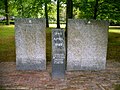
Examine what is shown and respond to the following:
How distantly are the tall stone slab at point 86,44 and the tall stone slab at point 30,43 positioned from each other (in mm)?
838

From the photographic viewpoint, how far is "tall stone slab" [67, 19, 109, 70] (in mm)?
6957

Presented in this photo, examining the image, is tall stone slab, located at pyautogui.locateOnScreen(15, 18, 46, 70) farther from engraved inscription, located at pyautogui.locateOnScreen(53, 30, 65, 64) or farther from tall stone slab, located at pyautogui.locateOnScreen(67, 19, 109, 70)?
tall stone slab, located at pyautogui.locateOnScreen(67, 19, 109, 70)

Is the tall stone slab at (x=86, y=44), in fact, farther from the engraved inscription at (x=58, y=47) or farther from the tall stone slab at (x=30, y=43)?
the tall stone slab at (x=30, y=43)

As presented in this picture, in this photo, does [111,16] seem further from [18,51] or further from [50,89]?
[50,89]

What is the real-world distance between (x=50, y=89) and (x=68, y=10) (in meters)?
8.89

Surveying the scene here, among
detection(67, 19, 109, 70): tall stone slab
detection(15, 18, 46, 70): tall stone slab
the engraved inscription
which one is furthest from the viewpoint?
detection(67, 19, 109, 70): tall stone slab

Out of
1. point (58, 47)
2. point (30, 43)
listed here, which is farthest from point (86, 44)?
point (30, 43)

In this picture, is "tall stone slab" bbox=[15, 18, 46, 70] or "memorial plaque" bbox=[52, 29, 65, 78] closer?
"memorial plaque" bbox=[52, 29, 65, 78]

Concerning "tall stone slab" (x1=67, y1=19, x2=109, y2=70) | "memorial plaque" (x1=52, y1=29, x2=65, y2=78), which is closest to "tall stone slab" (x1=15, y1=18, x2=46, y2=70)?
"memorial plaque" (x1=52, y1=29, x2=65, y2=78)

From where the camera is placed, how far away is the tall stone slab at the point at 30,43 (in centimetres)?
684

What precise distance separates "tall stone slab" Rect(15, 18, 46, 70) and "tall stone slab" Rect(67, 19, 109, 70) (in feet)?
2.75

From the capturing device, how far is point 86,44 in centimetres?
711

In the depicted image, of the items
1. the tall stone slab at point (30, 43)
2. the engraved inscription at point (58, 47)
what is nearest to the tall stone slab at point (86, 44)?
the engraved inscription at point (58, 47)

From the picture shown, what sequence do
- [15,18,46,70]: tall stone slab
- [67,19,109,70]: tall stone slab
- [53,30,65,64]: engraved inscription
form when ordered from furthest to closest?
[67,19,109,70]: tall stone slab < [15,18,46,70]: tall stone slab < [53,30,65,64]: engraved inscription
